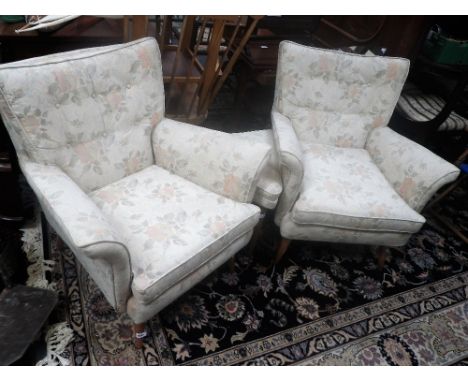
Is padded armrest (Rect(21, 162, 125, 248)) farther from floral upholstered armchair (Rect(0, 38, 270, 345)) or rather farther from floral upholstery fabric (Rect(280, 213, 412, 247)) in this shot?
floral upholstery fabric (Rect(280, 213, 412, 247))

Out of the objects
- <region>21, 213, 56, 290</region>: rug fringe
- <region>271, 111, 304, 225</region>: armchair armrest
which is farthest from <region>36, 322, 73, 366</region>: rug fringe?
<region>271, 111, 304, 225</region>: armchair armrest

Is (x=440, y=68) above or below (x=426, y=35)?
below

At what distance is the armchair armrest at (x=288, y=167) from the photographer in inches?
51.3

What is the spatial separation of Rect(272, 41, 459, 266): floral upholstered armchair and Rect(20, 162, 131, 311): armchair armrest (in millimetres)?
682

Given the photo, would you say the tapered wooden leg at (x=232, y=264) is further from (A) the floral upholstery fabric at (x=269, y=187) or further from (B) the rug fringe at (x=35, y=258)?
(B) the rug fringe at (x=35, y=258)

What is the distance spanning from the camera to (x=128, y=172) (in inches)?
52.5

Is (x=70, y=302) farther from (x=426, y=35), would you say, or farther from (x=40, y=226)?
(x=426, y=35)

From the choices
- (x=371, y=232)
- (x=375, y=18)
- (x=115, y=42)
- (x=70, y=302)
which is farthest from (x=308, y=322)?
(x=375, y=18)

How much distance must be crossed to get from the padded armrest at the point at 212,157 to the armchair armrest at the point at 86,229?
0.40m

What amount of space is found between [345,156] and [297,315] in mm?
747

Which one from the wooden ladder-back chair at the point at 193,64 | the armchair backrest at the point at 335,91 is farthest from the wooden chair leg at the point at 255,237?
the wooden ladder-back chair at the point at 193,64
